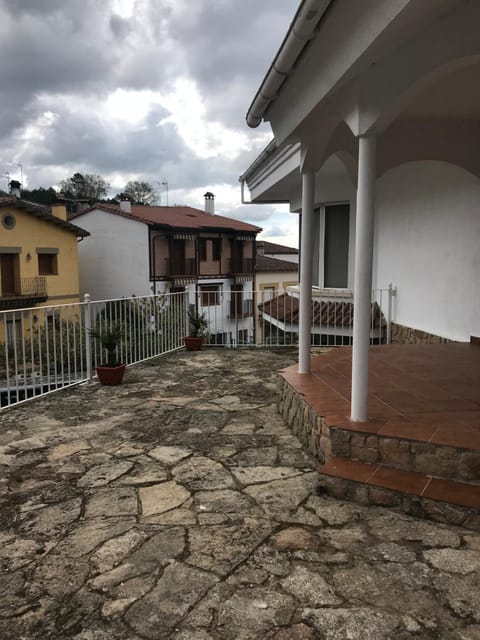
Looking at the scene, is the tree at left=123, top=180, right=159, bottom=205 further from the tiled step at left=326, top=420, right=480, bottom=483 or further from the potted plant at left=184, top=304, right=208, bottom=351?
the tiled step at left=326, top=420, right=480, bottom=483

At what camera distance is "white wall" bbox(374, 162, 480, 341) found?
525cm

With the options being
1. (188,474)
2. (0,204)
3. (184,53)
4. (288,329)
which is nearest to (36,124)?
(0,204)

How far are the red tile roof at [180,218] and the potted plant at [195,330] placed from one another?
17.9m

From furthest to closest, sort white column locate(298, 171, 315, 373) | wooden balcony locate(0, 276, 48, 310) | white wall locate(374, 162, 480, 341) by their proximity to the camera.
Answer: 1. wooden balcony locate(0, 276, 48, 310)
2. white wall locate(374, 162, 480, 341)
3. white column locate(298, 171, 315, 373)

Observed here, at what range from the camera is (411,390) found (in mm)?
3732

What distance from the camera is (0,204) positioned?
65.0 feet

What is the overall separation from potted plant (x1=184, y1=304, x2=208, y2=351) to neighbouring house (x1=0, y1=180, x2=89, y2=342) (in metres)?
14.8

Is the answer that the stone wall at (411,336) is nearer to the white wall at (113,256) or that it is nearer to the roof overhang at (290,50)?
the roof overhang at (290,50)

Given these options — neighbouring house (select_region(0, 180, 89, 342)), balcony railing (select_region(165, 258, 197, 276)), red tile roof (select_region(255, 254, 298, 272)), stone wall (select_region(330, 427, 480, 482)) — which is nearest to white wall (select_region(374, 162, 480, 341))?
stone wall (select_region(330, 427, 480, 482))

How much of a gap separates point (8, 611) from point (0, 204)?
2110 cm

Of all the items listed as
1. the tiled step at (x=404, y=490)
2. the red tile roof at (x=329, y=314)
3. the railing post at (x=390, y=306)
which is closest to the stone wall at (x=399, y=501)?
the tiled step at (x=404, y=490)

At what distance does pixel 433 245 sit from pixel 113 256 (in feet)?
75.3

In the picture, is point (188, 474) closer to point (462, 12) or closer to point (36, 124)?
point (462, 12)

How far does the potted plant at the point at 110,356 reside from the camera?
5648mm
